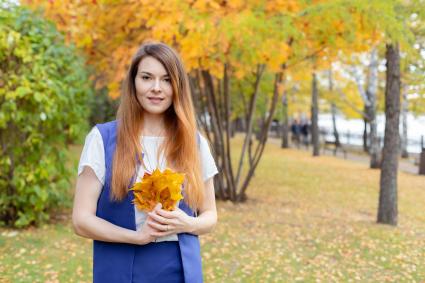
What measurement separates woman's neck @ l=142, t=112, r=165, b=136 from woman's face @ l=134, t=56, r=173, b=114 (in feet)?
0.12

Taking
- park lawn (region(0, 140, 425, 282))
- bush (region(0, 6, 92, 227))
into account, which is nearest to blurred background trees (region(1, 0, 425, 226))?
bush (region(0, 6, 92, 227))

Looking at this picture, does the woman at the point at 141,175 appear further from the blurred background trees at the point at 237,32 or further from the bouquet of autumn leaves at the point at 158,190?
the blurred background trees at the point at 237,32

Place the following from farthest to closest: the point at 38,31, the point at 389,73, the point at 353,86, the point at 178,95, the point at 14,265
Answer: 1. the point at 353,86
2. the point at 389,73
3. the point at 38,31
4. the point at 14,265
5. the point at 178,95

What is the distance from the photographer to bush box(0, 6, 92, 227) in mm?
5852

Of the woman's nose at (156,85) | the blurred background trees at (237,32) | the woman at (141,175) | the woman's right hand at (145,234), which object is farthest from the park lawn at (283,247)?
the woman's nose at (156,85)

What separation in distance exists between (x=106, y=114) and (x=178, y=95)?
20844mm

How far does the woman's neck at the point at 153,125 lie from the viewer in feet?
6.22

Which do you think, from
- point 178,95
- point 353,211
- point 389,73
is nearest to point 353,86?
point 353,211

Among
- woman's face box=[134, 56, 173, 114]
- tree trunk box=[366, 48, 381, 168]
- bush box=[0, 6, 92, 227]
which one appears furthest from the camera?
tree trunk box=[366, 48, 381, 168]

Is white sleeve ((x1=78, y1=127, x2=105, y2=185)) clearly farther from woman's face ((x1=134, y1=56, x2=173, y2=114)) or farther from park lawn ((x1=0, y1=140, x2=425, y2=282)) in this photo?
park lawn ((x1=0, y1=140, x2=425, y2=282))

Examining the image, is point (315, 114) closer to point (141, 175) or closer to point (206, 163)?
point (206, 163)

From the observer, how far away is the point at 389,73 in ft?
23.1

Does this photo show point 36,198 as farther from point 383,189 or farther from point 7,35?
point 383,189

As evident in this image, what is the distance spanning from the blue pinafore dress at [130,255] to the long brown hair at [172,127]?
65mm
